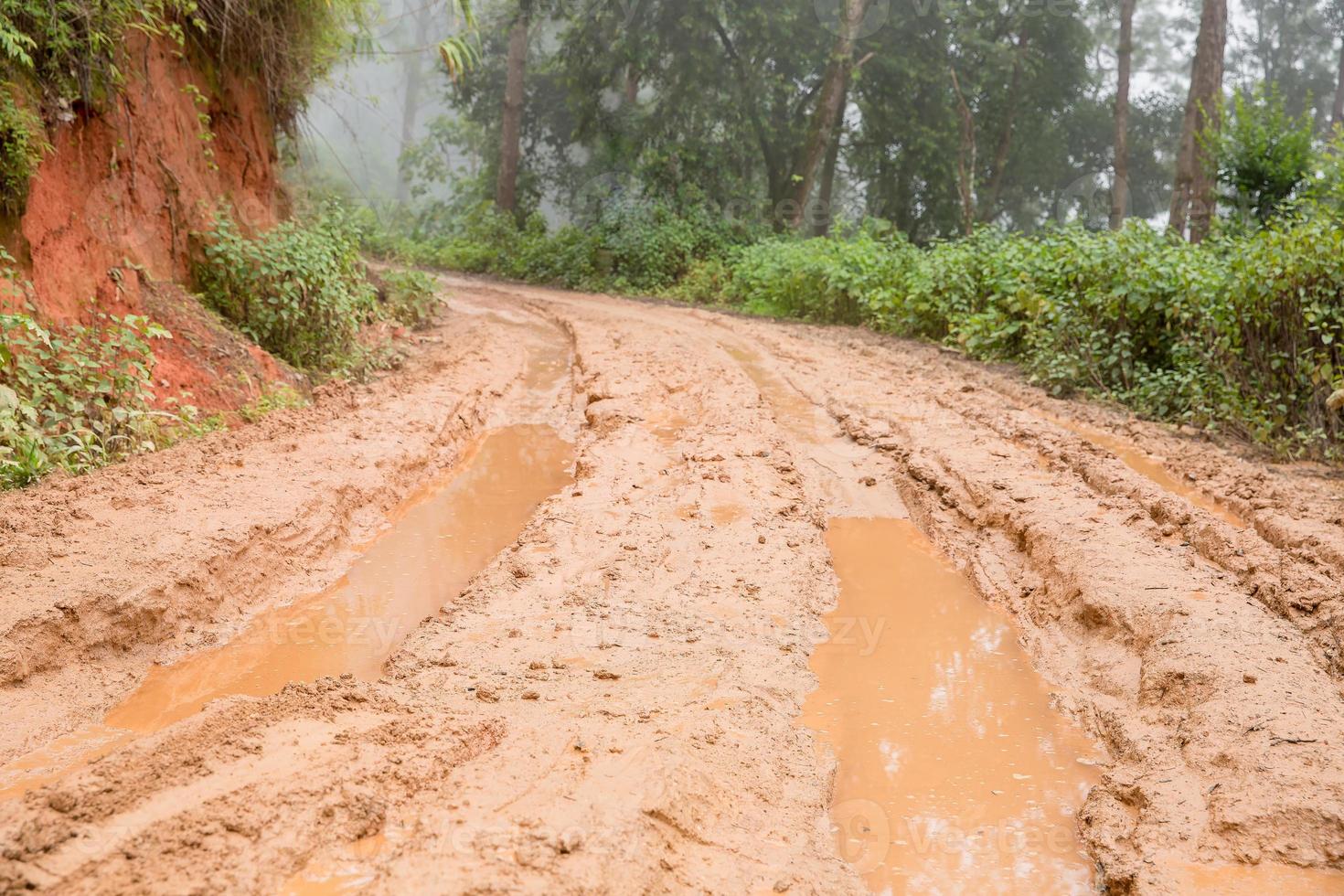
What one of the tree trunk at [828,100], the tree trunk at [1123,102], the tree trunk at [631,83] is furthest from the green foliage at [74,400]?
the tree trunk at [1123,102]

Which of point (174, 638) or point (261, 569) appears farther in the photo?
point (261, 569)

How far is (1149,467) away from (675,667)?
4.36m

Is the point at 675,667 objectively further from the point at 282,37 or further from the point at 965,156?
the point at 965,156

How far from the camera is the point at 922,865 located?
268 centimetres

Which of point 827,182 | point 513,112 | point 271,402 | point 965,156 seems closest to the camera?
point 271,402

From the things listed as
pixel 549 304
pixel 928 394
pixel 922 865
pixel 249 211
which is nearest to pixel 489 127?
pixel 549 304

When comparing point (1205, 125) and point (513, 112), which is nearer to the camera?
point (1205, 125)

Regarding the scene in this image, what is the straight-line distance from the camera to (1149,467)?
656 cm

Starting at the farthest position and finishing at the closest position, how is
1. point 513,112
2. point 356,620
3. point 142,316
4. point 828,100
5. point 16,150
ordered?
Result: point 513,112
point 828,100
point 142,316
point 16,150
point 356,620

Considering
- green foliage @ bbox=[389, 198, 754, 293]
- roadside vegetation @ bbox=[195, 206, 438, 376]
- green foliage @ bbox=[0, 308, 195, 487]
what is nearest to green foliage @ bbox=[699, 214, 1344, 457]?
roadside vegetation @ bbox=[195, 206, 438, 376]

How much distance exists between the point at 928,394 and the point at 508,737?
6473 millimetres

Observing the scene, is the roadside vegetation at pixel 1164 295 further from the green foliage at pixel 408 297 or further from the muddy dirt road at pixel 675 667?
the green foliage at pixel 408 297

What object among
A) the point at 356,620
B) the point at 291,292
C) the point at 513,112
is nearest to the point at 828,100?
the point at 513,112

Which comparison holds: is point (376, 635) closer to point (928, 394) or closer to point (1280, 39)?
point (928, 394)
